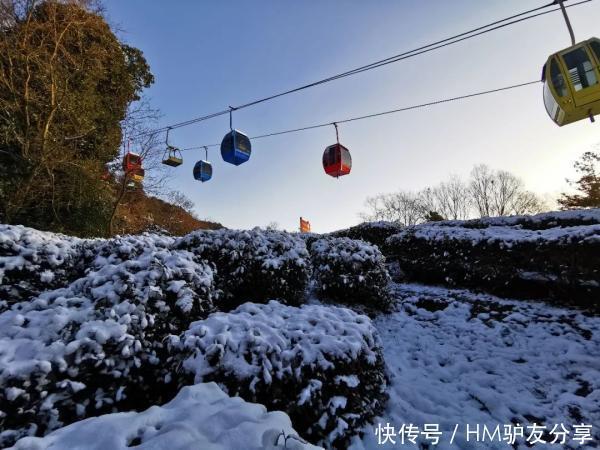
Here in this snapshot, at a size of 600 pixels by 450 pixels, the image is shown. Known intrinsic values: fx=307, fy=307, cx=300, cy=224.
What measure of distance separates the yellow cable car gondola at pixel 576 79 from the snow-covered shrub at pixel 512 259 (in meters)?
1.83

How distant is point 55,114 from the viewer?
324 inches

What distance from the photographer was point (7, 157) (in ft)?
24.7

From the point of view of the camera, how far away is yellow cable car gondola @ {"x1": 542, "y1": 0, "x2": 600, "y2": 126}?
14.6 feet

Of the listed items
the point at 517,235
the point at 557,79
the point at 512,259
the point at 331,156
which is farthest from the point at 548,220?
the point at 331,156

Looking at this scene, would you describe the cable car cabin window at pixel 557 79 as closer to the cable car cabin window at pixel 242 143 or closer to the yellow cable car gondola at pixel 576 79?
Result: the yellow cable car gondola at pixel 576 79

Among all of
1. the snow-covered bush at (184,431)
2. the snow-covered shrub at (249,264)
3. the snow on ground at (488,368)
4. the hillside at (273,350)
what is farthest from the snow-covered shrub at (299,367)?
the snow-covered shrub at (249,264)

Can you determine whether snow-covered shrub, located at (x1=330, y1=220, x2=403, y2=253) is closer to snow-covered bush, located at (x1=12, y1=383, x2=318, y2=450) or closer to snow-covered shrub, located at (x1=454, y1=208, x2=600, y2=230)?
snow-covered shrub, located at (x1=454, y1=208, x2=600, y2=230)

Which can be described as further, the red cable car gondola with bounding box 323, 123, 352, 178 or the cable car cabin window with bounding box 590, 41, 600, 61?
the red cable car gondola with bounding box 323, 123, 352, 178

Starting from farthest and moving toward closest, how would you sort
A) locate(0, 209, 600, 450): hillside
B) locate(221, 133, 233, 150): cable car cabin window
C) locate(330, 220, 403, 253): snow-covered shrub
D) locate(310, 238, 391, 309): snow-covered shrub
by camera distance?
locate(330, 220, 403, 253): snow-covered shrub, locate(221, 133, 233, 150): cable car cabin window, locate(310, 238, 391, 309): snow-covered shrub, locate(0, 209, 600, 450): hillside

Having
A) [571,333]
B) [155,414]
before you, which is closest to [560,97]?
[571,333]

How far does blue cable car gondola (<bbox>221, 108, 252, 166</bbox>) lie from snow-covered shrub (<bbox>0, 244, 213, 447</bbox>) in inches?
182

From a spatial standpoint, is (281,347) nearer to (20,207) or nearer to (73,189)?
(20,207)

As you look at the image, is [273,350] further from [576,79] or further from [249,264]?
[576,79]

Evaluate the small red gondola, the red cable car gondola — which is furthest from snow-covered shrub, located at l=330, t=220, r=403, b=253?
the small red gondola
